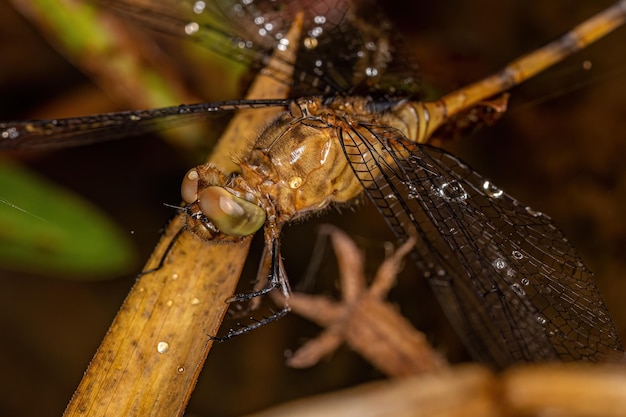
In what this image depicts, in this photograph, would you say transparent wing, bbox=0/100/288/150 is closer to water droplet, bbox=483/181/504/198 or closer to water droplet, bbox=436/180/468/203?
water droplet, bbox=436/180/468/203

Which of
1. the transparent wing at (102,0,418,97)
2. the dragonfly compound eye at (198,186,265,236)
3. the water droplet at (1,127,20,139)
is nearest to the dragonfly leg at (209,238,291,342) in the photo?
the dragonfly compound eye at (198,186,265,236)

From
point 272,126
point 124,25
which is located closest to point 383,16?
point 272,126

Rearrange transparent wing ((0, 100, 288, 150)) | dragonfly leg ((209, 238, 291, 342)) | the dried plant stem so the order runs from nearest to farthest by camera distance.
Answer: the dried plant stem → transparent wing ((0, 100, 288, 150)) → dragonfly leg ((209, 238, 291, 342))

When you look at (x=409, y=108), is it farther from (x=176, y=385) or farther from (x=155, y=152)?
(x=176, y=385)

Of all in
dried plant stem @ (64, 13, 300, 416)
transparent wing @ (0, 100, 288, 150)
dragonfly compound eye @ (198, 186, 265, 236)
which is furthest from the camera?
transparent wing @ (0, 100, 288, 150)

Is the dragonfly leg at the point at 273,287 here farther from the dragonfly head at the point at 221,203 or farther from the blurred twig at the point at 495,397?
the blurred twig at the point at 495,397

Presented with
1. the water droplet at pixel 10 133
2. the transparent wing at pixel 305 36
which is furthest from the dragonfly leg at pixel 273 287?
the water droplet at pixel 10 133
